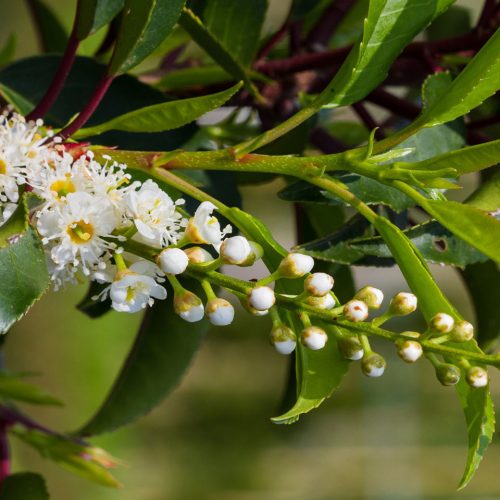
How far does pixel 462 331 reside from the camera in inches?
12.0

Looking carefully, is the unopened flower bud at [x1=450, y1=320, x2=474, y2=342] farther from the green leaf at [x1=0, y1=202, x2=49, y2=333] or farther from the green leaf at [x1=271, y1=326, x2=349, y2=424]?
the green leaf at [x1=0, y1=202, x2=49, y2=333]

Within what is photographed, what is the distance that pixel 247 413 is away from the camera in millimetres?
3510

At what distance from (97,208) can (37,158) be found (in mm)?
36

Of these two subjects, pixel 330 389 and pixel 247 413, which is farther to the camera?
pixel 247 413

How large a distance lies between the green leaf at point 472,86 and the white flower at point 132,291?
14cm

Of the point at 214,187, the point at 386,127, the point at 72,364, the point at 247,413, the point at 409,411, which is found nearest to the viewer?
the point at 214,187

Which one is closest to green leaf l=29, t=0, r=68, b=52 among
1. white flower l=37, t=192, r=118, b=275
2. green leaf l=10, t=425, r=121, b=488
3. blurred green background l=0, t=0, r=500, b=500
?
green leaf l=10, t=425, r=121, b=488

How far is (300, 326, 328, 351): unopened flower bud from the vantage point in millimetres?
309

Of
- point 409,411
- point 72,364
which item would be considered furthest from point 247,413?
point 72,364

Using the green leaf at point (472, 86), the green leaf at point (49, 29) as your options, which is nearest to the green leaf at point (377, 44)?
the green leaf at point (472, 86)

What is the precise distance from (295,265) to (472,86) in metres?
0.11

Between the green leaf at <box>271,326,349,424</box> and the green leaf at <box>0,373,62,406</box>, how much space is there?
0.34m

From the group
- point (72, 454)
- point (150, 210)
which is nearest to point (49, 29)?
point (72, 454)

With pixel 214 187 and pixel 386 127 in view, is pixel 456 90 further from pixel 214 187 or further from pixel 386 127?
pixel 386 127
